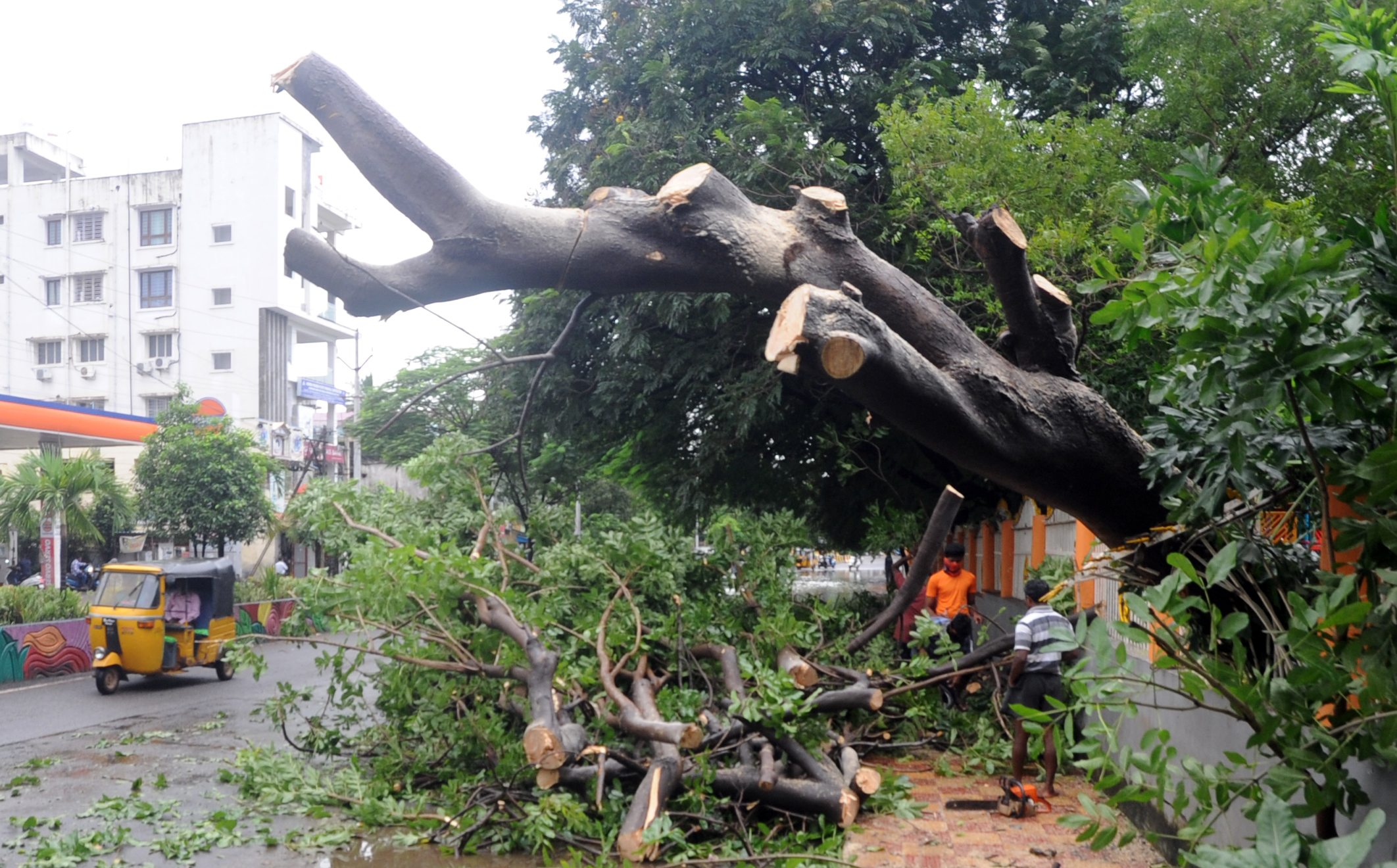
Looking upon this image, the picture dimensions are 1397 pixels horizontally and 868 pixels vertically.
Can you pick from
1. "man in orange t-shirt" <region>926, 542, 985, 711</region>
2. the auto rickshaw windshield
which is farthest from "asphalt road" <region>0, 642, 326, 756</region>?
"man in orange t-shirt" <region>926, 542, 985, 711</region>

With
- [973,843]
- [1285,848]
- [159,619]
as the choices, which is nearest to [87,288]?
[159,619]

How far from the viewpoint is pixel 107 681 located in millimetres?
14398

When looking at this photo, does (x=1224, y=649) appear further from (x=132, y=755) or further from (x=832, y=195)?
(x=132, y=755)

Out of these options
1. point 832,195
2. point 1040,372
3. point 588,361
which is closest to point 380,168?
point 832,195

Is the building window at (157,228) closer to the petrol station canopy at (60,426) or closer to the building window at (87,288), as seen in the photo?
the building window at (87,288)

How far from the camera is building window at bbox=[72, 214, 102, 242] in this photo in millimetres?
45312

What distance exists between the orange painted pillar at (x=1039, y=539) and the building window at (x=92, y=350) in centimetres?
4321

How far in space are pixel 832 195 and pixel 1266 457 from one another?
1.84 m

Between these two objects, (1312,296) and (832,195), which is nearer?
(1312,296)

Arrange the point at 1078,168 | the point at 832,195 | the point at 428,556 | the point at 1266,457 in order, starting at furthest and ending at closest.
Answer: the point at 1078,168 < the point at 428,556 < the point at 832,195 < the point at 1266,457

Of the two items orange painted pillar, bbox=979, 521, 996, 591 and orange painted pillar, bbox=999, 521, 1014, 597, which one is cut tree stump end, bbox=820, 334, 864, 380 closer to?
orange painted pillar, bbox=999, 521, 1014, 597

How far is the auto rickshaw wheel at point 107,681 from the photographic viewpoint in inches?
566

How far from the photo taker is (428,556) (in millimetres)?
7020

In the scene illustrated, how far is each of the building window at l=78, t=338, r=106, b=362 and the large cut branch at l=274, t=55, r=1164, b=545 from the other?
47.2 m
